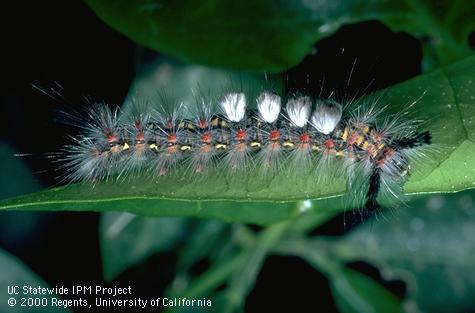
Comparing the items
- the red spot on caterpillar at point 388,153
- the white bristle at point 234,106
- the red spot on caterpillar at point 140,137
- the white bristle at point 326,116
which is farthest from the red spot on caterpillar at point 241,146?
the red spot on caterpillar at point 388,153

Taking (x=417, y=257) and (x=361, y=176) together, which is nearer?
(x=361, y=176)

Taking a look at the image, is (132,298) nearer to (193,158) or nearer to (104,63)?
(193,158)

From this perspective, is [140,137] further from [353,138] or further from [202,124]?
[353,138]

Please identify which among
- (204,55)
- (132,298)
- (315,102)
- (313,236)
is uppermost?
(204,55)

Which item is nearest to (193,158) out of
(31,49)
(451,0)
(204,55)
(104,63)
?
(204,55)

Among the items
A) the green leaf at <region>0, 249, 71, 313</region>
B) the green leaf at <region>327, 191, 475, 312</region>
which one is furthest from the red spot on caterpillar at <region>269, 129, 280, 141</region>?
the green leaf at <region>0, 249, 71, 313</region>

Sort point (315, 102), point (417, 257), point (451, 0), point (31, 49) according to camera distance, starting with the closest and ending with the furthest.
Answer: point (451, 0) < point (315, 102) < point (31, 49) < point (417, 257)
